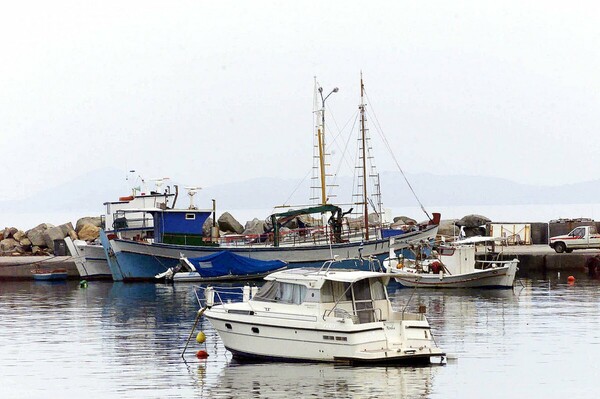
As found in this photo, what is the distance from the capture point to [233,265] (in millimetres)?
53219

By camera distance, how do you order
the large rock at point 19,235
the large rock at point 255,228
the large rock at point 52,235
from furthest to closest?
the large rock at point 19,235
the large rock at point 52,235
the large rock at point 255,228

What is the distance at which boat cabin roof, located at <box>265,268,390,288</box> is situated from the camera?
84.5 feet

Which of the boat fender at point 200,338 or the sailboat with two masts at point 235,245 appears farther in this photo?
the sailboat with two masts at point 235,245

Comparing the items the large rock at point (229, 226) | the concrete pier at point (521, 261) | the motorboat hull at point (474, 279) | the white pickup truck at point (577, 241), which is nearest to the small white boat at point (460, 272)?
the motorboat hull at point (474, 279)

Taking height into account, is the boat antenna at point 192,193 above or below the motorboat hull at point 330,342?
above

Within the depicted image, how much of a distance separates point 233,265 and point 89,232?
60.0 feet

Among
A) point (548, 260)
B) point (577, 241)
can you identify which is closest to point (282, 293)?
point (548, 260)

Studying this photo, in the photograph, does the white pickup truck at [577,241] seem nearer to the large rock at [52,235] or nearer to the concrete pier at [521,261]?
the concrete pier at [521,261]

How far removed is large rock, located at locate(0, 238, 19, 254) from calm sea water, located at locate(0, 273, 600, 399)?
24.8 m

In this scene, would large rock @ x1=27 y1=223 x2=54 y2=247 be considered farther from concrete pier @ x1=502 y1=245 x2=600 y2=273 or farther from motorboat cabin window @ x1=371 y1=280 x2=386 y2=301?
motorboat cabin window @ x1=371 y1=280 x2=386 y2=301

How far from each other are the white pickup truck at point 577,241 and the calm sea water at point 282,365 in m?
10.9

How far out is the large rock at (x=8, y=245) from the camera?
231 ft

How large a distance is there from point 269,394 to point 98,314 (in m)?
19.3

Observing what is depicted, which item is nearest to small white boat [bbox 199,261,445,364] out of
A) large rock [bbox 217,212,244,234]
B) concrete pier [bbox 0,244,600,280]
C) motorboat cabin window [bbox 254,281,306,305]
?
motorboat cabin window [bbox 254,281,306,305]
